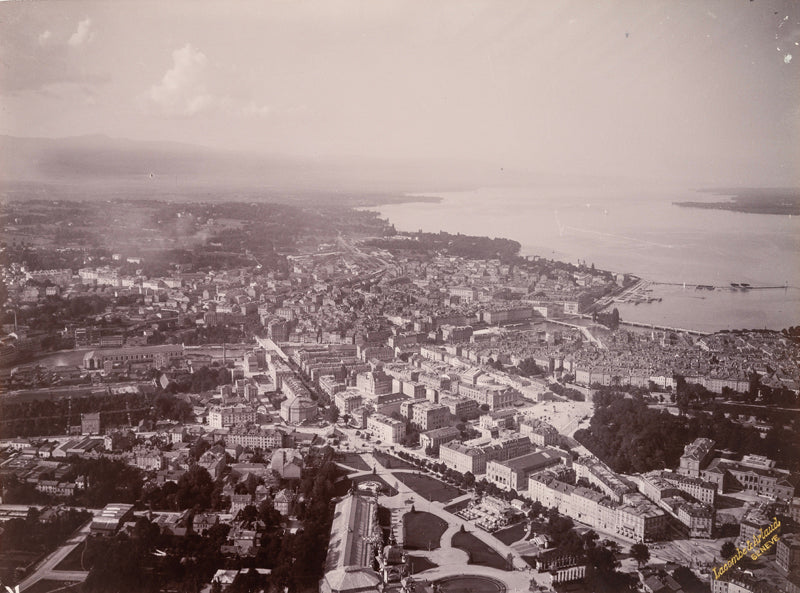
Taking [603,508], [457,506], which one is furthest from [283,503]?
[603,508]

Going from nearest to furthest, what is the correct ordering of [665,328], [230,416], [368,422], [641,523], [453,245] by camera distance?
[641,523], [230,416], [368,422], [665,328], [453,245]

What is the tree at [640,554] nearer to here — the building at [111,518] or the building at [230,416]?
the building at [111,518]

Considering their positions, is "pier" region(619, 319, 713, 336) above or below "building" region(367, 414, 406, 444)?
above

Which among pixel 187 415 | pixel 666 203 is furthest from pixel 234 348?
pixel 666 203

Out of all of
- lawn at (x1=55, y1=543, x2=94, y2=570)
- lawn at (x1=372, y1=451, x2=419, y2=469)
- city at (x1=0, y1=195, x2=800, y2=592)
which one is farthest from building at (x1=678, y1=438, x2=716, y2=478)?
lawn at (x1=55, y1=543, x2=94, y2=570)

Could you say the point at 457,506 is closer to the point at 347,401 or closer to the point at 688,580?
the point at 688,580

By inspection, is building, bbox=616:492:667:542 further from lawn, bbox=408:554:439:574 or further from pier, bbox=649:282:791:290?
pier, bbox=649:282:791:290

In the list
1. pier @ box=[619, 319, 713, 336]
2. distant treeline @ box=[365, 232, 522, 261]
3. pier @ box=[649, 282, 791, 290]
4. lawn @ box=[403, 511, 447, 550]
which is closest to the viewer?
lawn @ box=[403, 511, 447, 550]

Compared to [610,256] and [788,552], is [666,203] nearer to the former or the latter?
[610,256]
